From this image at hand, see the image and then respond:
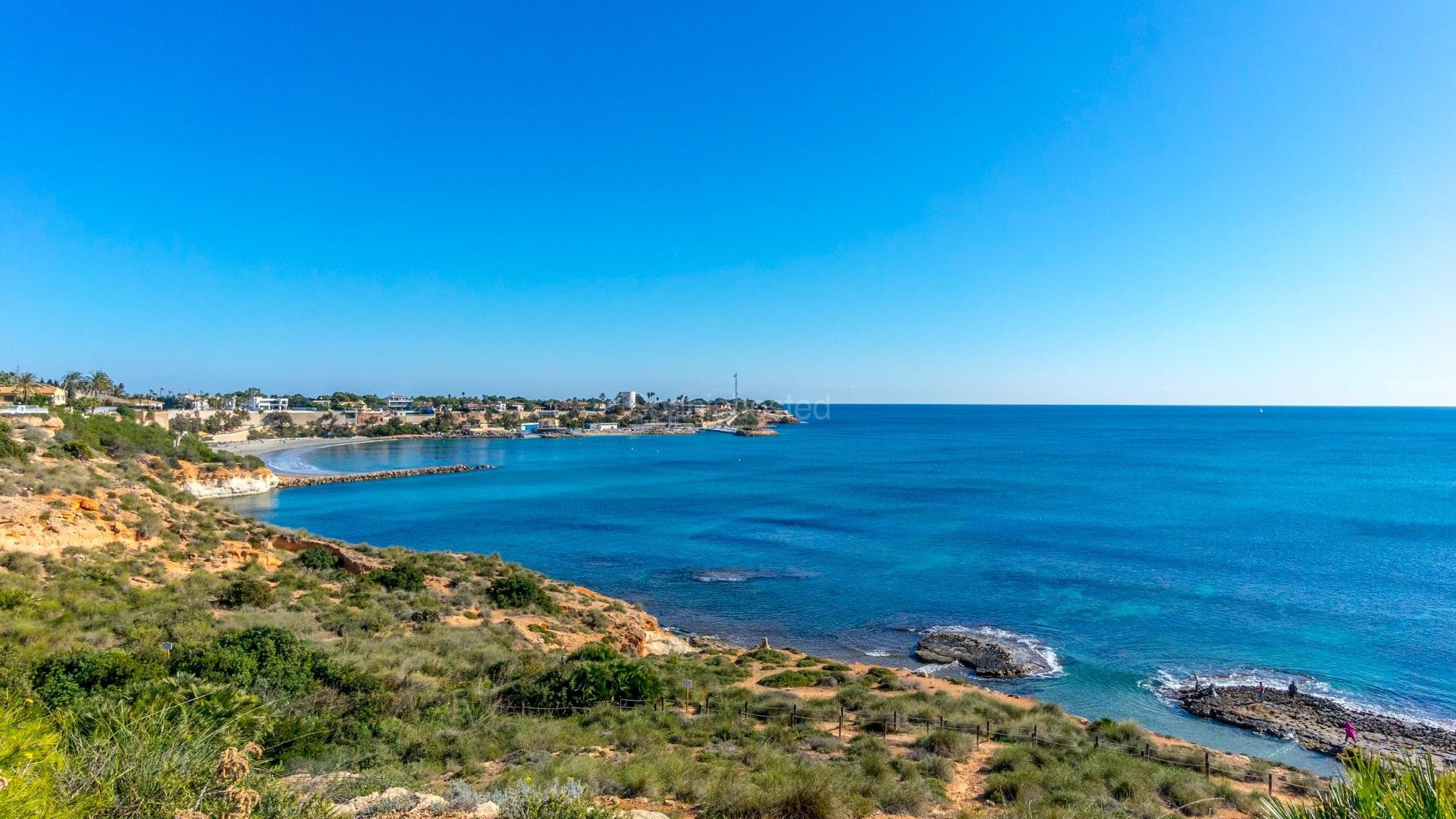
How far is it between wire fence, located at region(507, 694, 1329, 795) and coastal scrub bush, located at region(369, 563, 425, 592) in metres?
12.1

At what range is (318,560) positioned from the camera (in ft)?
82.7

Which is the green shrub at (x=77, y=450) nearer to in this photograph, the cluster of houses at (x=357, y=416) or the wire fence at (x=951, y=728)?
the wire fence at (x=951, y=728)

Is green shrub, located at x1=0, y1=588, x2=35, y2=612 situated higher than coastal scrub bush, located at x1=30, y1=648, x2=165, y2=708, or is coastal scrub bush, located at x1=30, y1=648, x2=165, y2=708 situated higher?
coastal scrub bush, located at x1=30, y1=648, x2=165, y2=708

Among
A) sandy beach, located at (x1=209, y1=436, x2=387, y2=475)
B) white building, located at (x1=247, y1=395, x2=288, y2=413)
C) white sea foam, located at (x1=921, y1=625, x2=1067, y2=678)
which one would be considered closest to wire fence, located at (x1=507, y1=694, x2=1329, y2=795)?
white sea foam, located at (x1=921, y1=625, x2=1067, y2=678)

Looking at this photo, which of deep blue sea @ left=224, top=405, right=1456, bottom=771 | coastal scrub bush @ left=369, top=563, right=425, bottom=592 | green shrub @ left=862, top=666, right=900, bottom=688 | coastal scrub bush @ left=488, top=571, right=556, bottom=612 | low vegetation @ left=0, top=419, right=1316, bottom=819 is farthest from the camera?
coastal scrub bush @ left=488, top=571, right=556, bottom=612

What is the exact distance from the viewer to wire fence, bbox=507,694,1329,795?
13.2 metres

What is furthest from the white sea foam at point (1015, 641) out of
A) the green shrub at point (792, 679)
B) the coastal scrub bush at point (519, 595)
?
the coastal scrub bush at point (519, 595)

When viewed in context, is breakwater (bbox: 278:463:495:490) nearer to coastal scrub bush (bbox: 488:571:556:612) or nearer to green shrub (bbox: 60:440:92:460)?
green shrub (bbox: 60:440:92:460)

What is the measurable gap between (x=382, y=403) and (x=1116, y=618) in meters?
206

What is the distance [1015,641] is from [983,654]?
2.48m

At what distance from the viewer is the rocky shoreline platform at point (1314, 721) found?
17.0 metres

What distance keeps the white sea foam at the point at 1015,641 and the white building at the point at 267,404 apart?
6964 inches

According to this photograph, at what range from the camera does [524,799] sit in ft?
22.2

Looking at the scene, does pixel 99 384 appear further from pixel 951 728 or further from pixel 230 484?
pixel 951 728
